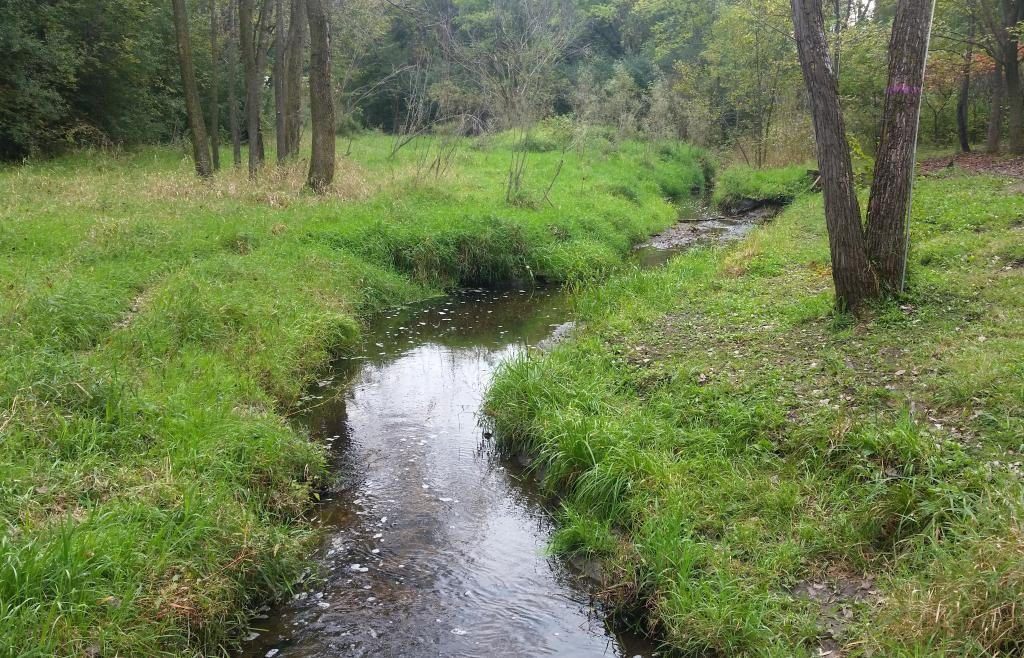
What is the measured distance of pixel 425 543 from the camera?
5.82 meters

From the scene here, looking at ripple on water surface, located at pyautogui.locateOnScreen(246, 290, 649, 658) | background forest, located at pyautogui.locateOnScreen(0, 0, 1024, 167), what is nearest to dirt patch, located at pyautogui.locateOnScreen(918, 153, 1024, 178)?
background forest, located at pyautogui.locateOnScreen(0, 0, 1024, 167)

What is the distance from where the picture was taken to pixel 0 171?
16859mm

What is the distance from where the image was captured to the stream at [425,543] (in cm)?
475

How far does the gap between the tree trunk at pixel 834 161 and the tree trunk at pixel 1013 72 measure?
55.5ft

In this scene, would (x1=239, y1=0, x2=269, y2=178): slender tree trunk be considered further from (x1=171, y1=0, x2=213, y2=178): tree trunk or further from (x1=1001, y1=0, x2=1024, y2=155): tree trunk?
(x1=1001, y1=0, x2=1024, y2=155): tree trunk

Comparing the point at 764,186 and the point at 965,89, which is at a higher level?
the point at 965,89

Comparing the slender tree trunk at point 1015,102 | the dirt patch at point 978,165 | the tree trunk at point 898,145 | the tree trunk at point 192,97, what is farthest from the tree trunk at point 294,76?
the slender tree trunk at point 1015,102

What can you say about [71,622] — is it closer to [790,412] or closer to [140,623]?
[140,623]

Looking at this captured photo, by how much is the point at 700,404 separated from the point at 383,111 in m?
42.4

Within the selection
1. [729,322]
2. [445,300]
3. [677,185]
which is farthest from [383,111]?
[729,322]

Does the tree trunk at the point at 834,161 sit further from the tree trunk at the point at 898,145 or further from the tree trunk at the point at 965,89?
the tree trunk at the point at 965,89

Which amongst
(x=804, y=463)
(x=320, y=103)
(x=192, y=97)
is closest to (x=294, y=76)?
(x=192, y=97)

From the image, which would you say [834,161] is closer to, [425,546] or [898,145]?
[898,145]

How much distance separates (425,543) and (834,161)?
233 inches
